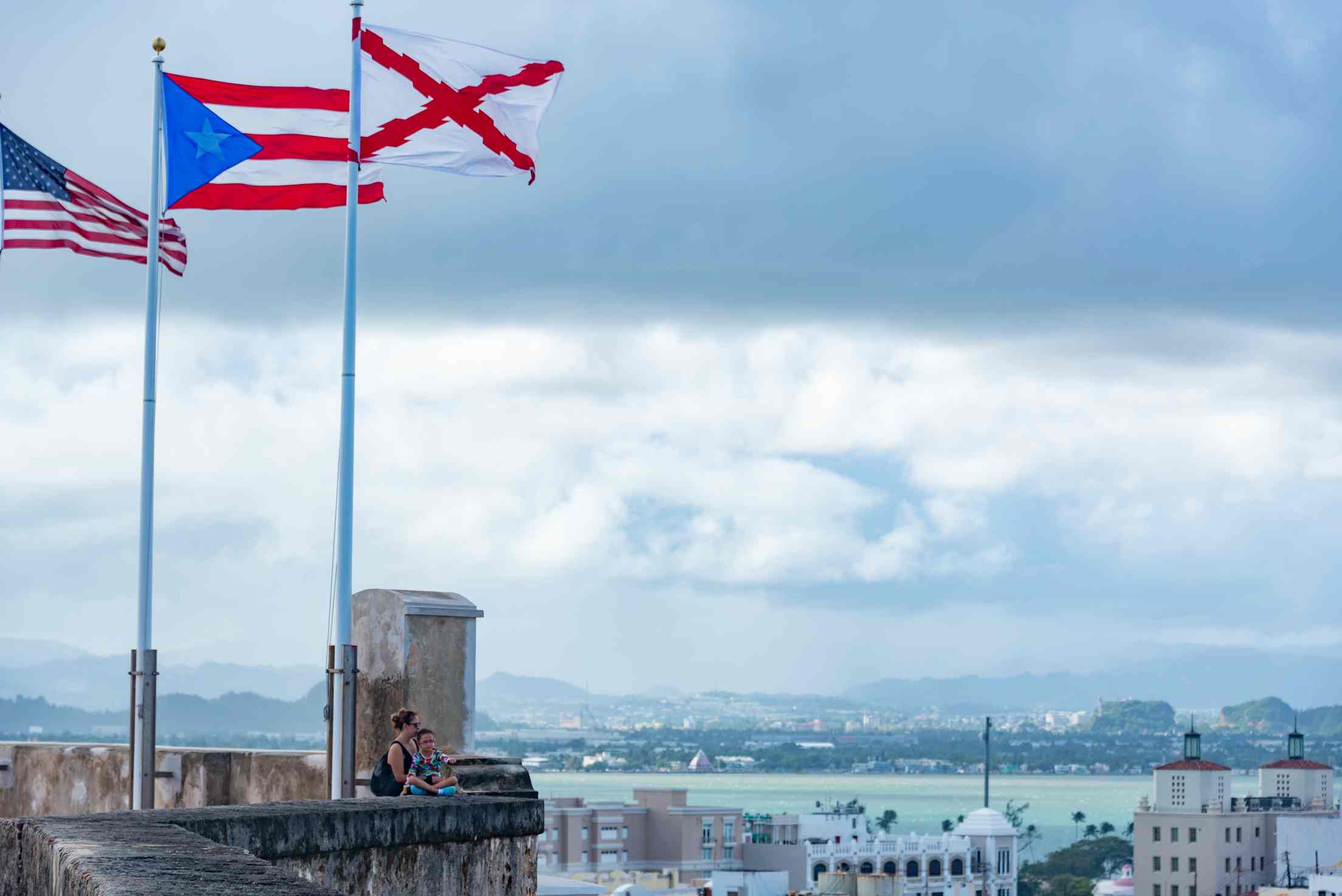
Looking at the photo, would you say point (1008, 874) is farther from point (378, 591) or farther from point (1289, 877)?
point (378, 591)

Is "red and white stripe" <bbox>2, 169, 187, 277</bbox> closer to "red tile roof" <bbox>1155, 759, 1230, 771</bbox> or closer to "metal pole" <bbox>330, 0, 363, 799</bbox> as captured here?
"metal pole" <bbox>330, 0, 363, 799</bbox>

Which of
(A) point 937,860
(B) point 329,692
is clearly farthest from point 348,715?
(A) point 937,860

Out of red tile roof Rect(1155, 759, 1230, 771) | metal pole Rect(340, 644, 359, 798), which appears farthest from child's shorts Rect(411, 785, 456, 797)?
red tile roof Rect(1155, 759, 1230, 771)

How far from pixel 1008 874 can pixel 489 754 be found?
82936mm

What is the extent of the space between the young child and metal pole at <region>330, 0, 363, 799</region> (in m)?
1.39

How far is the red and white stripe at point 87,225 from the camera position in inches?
579

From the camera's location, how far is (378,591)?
1216cm

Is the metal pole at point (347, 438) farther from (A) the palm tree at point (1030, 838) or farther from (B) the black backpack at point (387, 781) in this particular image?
(A) the palm tree at point (1030, 838)

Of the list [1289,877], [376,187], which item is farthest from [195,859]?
[1289,877]

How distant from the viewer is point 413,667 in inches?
471

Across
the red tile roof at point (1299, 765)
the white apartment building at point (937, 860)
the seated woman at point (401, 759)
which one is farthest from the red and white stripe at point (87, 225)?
the red tile roof at point (1299, 765)

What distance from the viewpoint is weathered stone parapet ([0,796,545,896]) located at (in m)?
5.18

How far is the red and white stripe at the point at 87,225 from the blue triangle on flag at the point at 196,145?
0.59 metres

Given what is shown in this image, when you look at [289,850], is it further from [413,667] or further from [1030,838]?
[1030,838]
